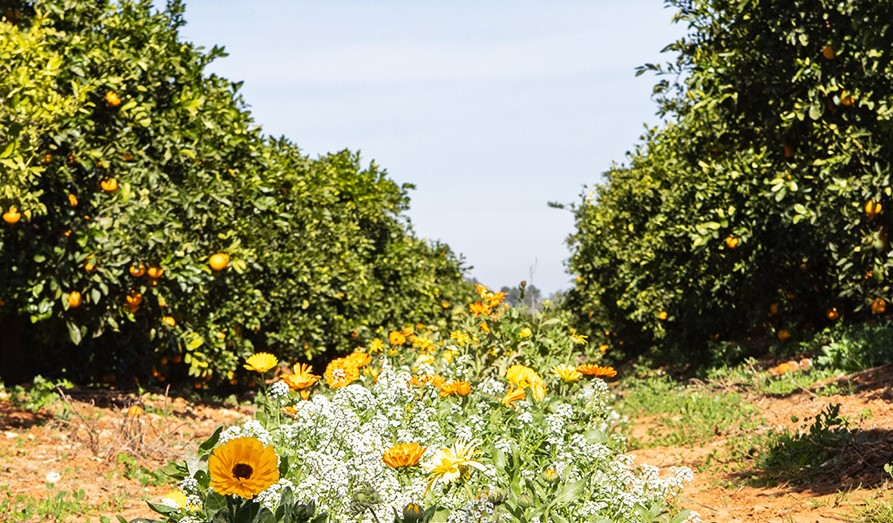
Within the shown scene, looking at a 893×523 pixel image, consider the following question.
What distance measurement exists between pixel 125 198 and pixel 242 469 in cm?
658

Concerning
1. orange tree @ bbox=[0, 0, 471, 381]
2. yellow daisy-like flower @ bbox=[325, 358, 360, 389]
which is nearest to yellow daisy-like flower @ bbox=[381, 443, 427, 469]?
yellow daisy-like flower @ bbox=[325, 358, 360, 389]

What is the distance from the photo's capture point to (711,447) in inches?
303

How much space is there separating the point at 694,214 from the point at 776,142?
3834 millimetres

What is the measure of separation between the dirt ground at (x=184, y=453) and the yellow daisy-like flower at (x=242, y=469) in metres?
1.79

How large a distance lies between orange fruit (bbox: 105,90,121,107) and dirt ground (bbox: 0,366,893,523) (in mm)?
2977

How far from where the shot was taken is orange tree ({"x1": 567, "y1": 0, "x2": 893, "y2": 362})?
8.12 metres

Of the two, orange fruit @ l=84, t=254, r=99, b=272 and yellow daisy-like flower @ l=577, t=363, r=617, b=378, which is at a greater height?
orange fruit @ l=84, t=254, r=99, b=272

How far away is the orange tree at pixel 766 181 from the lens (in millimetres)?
8117

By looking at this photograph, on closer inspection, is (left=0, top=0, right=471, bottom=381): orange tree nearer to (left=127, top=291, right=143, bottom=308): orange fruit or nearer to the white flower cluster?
(left=127, top=291, right=143, bottom=308): orange fruit

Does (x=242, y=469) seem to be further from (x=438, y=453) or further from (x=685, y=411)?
(x=685, y=411)

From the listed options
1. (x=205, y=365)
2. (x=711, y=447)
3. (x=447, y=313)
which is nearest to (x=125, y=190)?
(x=205, y=365)

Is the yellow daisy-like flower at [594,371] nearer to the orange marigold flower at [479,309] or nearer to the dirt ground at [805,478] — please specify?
the dirt ground at [805,478]

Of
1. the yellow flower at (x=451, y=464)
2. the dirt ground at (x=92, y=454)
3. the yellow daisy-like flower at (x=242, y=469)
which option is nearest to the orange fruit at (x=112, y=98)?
the dirt ground at (x=92, y=454)

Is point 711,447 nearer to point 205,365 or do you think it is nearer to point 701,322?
point 205,365
